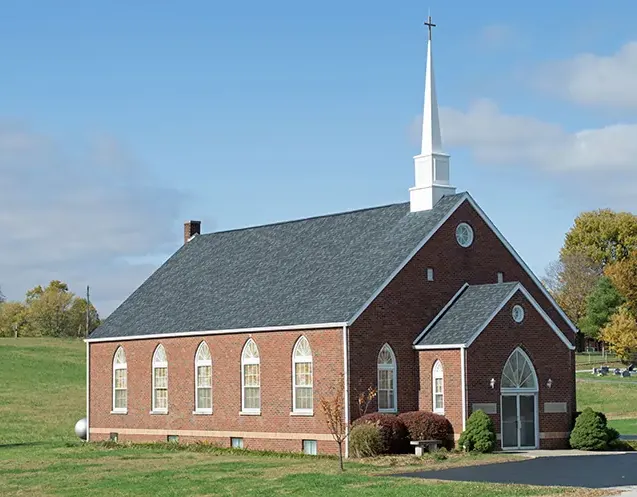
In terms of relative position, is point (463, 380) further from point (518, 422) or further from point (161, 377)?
point (161, 377)

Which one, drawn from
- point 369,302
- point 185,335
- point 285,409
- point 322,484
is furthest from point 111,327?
point 322,484

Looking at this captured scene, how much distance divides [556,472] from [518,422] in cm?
926

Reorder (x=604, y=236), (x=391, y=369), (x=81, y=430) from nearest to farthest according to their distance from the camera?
(x=391, y=369) → (x=81, y=430) → (x=604, y=236)

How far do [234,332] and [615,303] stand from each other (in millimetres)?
69933

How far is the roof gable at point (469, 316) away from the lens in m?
41.1

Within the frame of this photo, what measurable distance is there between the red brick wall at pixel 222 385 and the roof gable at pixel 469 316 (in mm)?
3697

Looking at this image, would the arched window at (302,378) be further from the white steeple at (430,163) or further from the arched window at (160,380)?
the arched window at (160,380)

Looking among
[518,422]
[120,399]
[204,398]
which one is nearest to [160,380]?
[204,398]

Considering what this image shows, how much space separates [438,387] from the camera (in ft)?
137

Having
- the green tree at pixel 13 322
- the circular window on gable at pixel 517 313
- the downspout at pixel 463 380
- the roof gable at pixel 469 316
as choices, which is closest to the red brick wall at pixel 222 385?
the roof gable at pixel 469 316

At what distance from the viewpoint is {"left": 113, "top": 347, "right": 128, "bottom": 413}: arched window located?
53219 mm

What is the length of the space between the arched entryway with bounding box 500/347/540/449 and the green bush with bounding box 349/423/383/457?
499cm

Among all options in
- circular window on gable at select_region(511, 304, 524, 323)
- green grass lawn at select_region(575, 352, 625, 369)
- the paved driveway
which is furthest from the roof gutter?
green grass lawn at select_region(575, 352, 625, 369)

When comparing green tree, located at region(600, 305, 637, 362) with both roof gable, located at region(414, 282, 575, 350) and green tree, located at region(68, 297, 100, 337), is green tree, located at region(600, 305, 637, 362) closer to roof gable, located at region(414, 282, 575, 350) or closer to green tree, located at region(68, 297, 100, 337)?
roof gable, located at region(414, 282, 575, 350)
